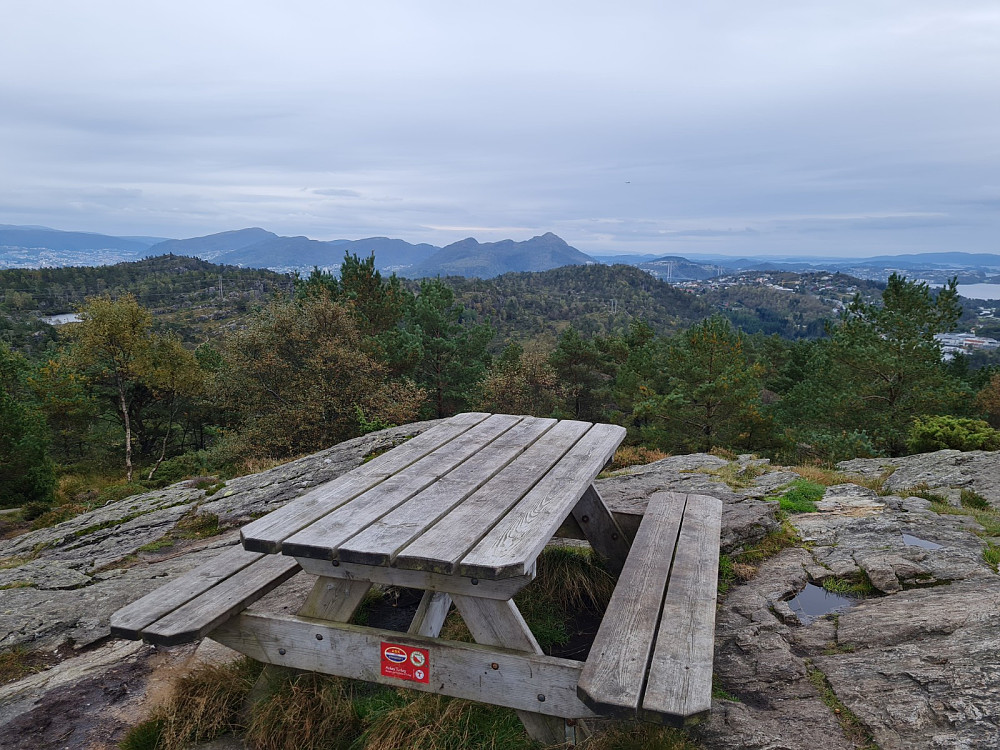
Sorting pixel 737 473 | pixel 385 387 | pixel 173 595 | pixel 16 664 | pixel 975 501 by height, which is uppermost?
pixel 173 595

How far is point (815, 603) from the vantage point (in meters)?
3.72

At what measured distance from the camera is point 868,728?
2506mm

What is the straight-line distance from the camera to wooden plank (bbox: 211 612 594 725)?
7.63 feet

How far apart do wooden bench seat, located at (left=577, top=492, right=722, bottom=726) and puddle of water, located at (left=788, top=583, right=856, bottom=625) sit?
704mm

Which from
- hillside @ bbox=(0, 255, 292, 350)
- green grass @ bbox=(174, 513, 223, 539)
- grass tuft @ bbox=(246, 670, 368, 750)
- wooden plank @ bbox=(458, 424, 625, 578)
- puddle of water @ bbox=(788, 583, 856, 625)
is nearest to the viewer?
wooden plank @ bbox=(458, 424, 625, 578)

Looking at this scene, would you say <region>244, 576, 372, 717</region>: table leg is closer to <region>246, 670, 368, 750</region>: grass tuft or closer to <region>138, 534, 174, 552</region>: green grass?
<region>246, 670, 368, 750</region>: grass tuft

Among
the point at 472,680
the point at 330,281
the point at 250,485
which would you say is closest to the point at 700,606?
the point at 472,680

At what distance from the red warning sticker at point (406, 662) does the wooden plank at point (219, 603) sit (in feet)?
2.72

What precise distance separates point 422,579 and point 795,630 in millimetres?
2442

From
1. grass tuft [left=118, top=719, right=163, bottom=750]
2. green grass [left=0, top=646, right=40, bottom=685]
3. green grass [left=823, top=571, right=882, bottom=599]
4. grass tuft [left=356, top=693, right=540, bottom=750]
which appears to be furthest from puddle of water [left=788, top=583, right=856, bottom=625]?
green grass [left=0, top=646, right=40, bottom=685]

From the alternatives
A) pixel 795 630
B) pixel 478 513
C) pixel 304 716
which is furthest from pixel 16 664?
pixel 795 630

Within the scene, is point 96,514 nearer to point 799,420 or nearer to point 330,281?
point 330,281

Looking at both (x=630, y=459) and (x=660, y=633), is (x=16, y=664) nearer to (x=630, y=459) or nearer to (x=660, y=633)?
(x=660, y=633)

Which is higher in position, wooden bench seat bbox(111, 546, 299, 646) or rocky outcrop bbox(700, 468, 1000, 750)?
wooden bench seat bbox(111, 546, 299, 646)
